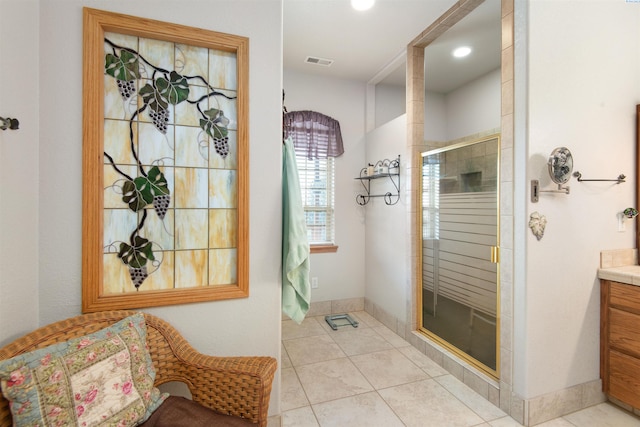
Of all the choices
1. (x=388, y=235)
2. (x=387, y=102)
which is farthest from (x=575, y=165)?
(x=387, y=102)

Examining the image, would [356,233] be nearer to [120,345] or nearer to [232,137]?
[232,137]

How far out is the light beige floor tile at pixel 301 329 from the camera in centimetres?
297

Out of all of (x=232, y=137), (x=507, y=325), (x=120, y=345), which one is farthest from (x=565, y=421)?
(x=232, y=137)

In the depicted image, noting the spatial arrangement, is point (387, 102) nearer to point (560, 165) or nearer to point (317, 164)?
point (317, 164)

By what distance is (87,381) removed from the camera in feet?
3.35

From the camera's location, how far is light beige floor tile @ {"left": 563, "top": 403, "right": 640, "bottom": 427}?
5.76 ft

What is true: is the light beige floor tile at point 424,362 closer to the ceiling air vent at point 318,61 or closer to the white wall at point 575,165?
the white wall at point 575,165

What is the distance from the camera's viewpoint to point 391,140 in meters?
3.15

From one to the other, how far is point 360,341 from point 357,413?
3.30ft

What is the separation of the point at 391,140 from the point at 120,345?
2.87 meters

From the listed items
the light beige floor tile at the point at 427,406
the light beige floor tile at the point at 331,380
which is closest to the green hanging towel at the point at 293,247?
the light beige floor tile at the point at 331,380

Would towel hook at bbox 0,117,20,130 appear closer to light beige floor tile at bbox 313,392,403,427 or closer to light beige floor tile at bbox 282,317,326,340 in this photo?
light beige floor tile at bbox 313,392,403,427

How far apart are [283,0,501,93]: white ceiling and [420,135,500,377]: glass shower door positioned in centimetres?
115

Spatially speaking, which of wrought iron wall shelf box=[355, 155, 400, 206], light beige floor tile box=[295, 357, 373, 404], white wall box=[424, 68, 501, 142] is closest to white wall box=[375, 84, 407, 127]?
white wall box=[424, 68, 501, 142]
